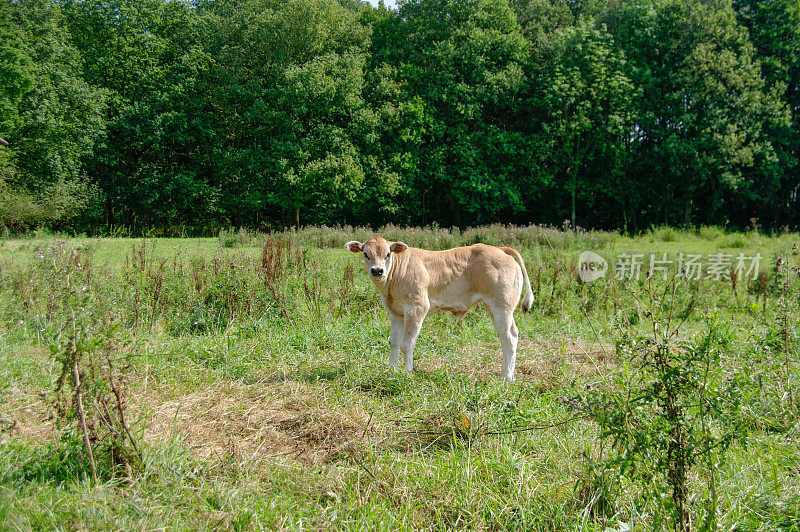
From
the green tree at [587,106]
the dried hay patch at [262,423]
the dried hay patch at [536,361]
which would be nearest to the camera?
the dried hay patch at [262,423]

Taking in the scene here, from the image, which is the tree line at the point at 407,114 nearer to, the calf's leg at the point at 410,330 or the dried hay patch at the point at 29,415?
the calf's leg at the point at 410,330

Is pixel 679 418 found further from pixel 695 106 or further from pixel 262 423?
pixel 695 106

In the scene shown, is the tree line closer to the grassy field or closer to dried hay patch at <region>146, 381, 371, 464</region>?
the grassy field

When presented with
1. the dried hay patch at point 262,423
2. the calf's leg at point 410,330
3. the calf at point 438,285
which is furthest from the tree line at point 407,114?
the dried hay patch at point 262,423

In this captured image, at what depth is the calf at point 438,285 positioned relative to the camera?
17.4ft

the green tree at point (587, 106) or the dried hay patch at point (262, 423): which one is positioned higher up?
the green tree at point (587, 106)

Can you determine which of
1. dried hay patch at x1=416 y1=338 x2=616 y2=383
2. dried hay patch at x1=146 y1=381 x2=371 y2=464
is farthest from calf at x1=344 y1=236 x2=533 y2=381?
dried hay patch at x1=146 y1=381 x2=371 y2=464

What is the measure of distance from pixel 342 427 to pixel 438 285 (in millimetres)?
2139

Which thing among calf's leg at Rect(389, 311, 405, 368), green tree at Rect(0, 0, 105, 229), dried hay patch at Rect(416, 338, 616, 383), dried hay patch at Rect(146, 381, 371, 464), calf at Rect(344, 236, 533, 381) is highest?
green tree at Rect(0, 0, 105, 229)

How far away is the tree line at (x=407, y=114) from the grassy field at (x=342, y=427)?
760 inches

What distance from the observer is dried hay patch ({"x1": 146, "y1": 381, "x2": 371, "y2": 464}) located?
11.8 feet

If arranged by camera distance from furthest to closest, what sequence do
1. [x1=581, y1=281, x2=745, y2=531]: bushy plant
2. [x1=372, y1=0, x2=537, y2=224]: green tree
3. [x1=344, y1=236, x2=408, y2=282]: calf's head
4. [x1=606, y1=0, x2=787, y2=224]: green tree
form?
[x1=372, y1=0, x2=537, y2=224]: green tree, [x1=606, y1=0, x2=787, y2=224]: green tree, [x1=344, y1=236, x2=408, y2=282]: calf's head, [x1=581, y1=281, x2=745, y2=531]: bushy plant

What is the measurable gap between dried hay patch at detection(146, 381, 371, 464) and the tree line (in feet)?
67.9

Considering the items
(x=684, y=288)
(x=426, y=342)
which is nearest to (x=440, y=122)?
(x=684, y=288)
